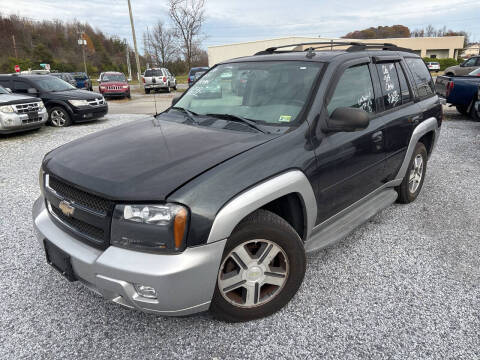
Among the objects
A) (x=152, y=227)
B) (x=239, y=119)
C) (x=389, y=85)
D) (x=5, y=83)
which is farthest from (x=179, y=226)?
(x=5, y=83)

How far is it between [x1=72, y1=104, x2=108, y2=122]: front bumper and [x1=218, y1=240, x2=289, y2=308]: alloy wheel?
33.1 ft

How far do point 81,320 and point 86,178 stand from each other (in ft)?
3.45

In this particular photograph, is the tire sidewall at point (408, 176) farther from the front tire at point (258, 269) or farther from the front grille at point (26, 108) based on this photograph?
the front grille at point (26, 108)

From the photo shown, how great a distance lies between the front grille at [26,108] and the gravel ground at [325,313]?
644cm

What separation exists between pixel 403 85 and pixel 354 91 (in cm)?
105

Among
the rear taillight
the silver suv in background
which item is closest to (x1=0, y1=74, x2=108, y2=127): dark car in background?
the rear taillight

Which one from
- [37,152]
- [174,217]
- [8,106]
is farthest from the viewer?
[8,106]

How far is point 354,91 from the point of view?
121 inches

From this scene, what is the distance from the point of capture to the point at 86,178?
2148 millimetres

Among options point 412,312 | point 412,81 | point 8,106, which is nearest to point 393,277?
point 412,312

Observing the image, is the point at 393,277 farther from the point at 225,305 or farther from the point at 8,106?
the point at 8,106

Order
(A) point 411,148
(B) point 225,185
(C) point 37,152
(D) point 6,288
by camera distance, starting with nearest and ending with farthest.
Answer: (B) point 225,185
(D) point 6,288
(A) point 411,148
(C) point 37,152

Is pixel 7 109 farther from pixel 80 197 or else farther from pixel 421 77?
pixel 421 77

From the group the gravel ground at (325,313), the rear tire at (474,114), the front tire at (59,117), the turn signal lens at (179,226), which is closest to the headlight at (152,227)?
the turn signal lens at (179,226)
